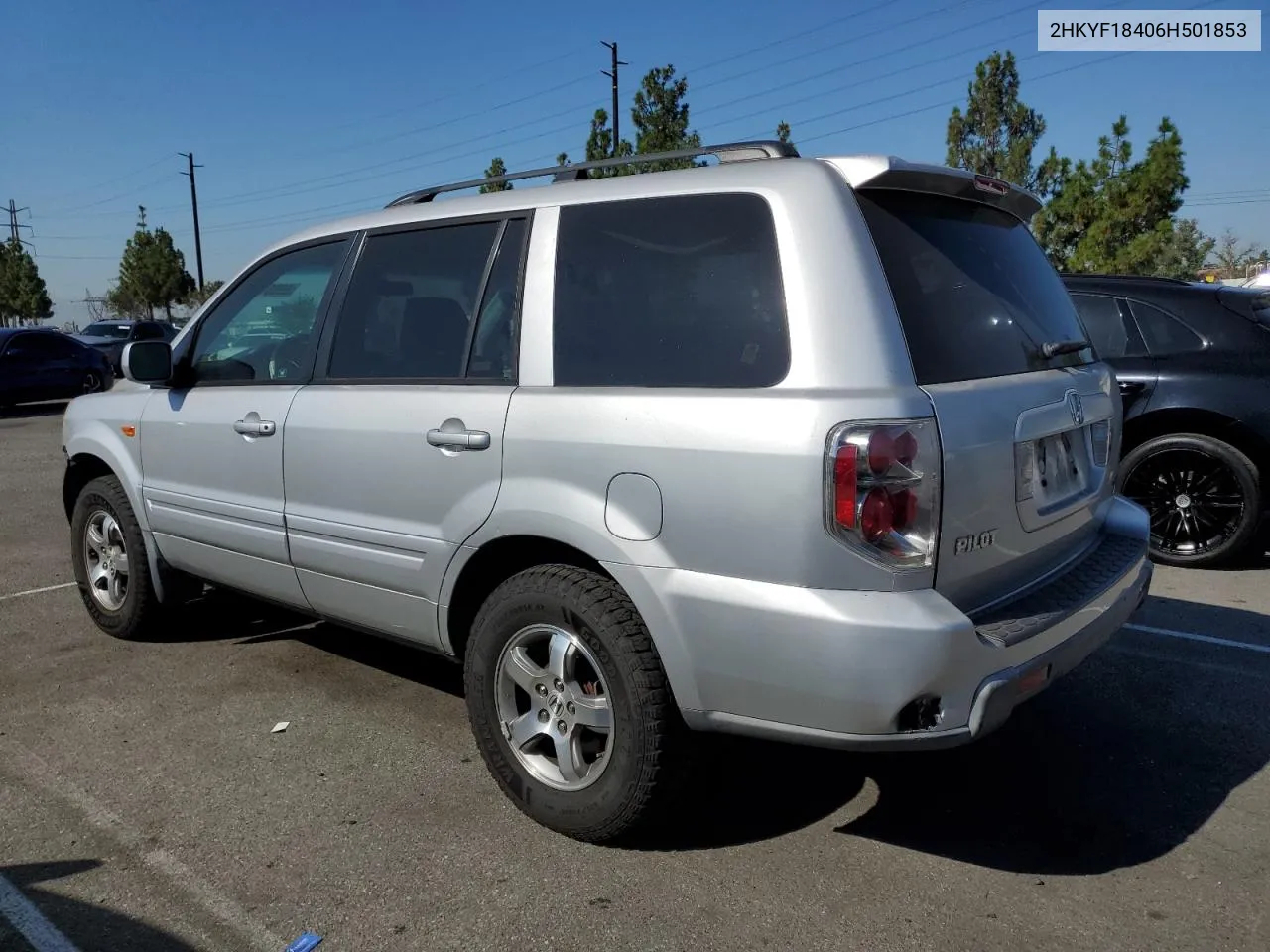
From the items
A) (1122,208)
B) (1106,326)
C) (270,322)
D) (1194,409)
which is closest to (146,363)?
(270,322)

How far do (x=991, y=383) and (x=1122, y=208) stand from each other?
891 inches

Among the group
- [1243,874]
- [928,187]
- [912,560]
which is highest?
[928,187]

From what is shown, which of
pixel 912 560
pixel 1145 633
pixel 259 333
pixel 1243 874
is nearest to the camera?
pixel 912 560

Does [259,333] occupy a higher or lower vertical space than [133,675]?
higher

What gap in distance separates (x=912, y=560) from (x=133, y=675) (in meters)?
3.59

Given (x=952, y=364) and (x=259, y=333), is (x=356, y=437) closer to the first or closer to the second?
(x=259, y=333)

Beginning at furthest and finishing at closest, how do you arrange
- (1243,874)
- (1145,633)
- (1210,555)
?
(1210,555) < (1145,633) < (1243,874)

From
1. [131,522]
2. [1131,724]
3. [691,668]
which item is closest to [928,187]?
[691,668]

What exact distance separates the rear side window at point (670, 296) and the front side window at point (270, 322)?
1280mm

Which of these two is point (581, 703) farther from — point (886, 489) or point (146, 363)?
point (146, 363)

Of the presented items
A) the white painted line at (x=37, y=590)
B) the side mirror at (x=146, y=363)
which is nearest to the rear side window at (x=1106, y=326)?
the side mirror at (x=146, y=363)

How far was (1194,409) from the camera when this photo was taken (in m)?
6.31

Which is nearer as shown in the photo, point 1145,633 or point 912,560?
point 912,560

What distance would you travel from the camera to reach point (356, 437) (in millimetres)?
3594
